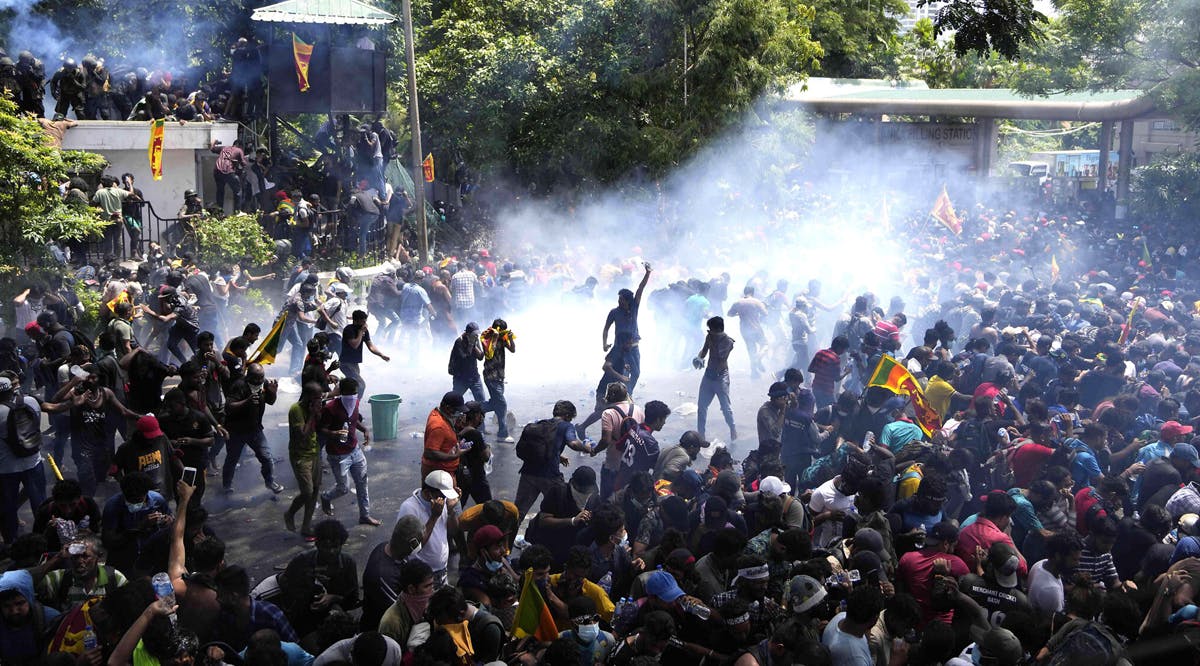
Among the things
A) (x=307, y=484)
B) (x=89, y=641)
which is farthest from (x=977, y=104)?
(x=89, y=641)

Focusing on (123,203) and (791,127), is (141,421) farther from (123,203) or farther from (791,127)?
(791,127)

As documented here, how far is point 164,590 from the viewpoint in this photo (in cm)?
516

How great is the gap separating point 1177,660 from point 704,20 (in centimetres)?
Answer: 2057

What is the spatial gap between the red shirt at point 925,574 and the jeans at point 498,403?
626 cm

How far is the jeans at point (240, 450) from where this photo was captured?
9609mm

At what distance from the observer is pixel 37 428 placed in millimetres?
8117

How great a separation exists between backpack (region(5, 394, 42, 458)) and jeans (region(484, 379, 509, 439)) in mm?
4447

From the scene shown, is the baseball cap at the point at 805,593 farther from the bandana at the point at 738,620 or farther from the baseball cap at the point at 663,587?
the baseball cap at the point at 663,587

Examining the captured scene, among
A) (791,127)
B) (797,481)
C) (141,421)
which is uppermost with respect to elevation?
(791,127)

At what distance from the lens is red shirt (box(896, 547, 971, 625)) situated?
18.3 ft

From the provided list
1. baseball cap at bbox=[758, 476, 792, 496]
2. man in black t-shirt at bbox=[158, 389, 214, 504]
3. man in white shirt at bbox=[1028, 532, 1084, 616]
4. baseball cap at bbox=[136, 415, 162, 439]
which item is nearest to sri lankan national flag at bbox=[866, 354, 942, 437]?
baseball cap at bbox=[758, 476, 792, 496]

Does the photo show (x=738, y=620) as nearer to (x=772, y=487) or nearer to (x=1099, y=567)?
(x=772, y=487)

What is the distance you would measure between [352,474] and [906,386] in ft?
14.6

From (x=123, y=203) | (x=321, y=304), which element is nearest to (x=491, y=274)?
(x=321, y=304)
